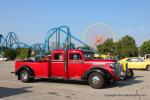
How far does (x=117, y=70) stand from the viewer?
15.7 metres

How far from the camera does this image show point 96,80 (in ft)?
49.7

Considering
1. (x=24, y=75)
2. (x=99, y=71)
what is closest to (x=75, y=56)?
(x=99, y=71)

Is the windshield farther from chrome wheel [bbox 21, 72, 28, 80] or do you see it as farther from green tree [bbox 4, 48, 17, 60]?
green tree [bbox 4, 48, 17, 60]

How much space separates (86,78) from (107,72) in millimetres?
1193

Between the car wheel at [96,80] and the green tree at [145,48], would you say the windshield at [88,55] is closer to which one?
the car wheel at [96,80]

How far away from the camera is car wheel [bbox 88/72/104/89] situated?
15.0 m

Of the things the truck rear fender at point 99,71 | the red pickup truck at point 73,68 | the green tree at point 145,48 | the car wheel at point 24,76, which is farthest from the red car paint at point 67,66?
the green tree at point 145,48

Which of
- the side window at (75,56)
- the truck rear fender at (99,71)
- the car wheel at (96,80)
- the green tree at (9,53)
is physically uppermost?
the green tree at (9,53)

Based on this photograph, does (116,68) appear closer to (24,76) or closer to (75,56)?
(75,56)

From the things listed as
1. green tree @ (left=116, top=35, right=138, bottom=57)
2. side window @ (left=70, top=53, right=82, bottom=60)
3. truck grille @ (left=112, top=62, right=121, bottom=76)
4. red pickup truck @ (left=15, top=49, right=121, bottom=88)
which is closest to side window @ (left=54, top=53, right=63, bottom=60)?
red pickup truck @ (left=15, top=49, right=121, bottom=88)

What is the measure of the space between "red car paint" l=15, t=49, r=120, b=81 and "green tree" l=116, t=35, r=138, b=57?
61.3 metres

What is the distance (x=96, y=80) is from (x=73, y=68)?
1661mm

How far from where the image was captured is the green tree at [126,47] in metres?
79.3

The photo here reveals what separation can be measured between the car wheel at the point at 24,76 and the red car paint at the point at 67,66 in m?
0.37
